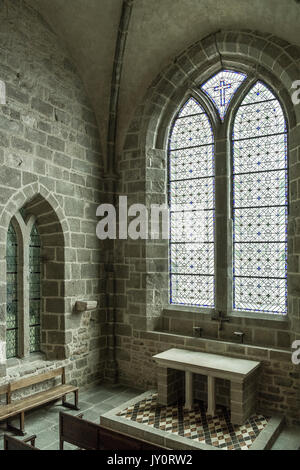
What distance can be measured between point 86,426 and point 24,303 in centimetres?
240

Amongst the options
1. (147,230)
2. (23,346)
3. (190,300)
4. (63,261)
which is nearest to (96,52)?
(147,230)

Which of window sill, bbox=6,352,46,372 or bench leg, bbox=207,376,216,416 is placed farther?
window sill, bbox=6,352,46,372

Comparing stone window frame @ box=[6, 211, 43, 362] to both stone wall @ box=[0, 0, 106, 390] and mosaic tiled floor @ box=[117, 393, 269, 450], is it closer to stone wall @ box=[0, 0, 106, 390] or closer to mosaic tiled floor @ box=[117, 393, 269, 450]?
stone wall @ box=[0, 0, 106, 390]

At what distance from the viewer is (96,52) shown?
593 cm

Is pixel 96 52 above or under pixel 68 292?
above

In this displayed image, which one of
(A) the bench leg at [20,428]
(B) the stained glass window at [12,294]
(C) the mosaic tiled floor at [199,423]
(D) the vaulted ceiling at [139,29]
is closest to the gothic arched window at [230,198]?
(D) the vaulted ceiling at [139,29]

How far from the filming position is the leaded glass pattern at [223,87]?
5.80 metres

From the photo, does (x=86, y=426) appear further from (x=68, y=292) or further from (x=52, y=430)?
(x=68, y=292)

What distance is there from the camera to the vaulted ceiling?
200 inches

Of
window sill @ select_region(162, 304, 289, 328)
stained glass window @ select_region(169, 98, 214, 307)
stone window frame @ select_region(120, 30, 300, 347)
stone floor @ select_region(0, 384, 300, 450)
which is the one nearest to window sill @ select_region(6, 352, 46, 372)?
stone floor @ select_region(0, 384, 300, 450)

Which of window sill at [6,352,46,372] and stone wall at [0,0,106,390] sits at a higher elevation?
stone wall at [0,0,106,390]

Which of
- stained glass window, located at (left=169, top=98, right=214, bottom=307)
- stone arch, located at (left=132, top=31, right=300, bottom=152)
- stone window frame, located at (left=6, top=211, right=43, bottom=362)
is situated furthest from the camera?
stained glass window, located at (left=169, top=98, right=214, bottom=307)

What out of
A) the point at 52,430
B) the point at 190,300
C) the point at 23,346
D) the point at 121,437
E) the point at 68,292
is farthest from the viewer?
the point at 190,300

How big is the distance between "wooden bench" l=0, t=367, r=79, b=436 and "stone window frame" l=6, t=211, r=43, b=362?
451 millimetres
